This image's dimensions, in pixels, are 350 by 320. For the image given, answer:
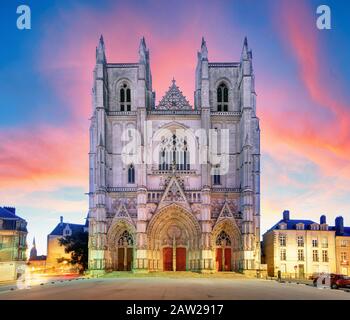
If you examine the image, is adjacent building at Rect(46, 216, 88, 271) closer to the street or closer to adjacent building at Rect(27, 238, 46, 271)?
adjacent building at Rect(27, 238, 46, 271)

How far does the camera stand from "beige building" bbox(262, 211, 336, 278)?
65.2m

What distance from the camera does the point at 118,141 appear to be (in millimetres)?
58500

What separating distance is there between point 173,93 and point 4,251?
90.6 ft

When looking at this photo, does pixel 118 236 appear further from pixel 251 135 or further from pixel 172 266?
pixel 251 135

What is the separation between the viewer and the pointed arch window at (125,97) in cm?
5972

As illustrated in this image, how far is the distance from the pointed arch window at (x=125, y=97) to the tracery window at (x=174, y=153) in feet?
19.9

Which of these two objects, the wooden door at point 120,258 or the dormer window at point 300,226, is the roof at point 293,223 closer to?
the dormer window at point 300,226

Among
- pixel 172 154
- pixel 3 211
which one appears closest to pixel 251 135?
pixel 172 154

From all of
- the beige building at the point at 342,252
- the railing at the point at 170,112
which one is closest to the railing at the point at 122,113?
the railing at the point at 170,112

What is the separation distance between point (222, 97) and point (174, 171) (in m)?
11.0

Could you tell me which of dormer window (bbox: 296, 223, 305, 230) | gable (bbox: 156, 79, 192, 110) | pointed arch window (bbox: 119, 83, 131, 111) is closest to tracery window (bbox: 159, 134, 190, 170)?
gable (bbox: 156, 79, 192, 110)

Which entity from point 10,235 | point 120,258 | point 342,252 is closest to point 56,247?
point 10,235

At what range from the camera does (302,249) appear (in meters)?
66.0

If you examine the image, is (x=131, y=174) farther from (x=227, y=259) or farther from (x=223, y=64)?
(x=223, y=64)
